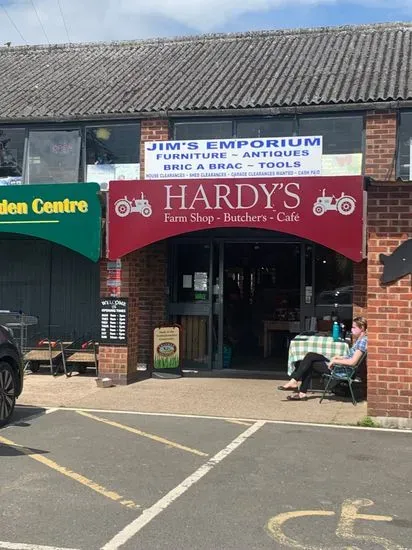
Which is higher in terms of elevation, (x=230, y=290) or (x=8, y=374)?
(x=230, y=290)

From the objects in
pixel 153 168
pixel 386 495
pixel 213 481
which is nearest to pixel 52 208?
pixel 153 168

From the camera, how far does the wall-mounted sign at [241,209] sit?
29.0ft

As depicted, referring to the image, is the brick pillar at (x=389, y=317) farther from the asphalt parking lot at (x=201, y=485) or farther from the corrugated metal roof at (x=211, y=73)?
the corrugated metal roof at (x=211, y=73)

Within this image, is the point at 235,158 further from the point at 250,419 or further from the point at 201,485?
the point at 201,485

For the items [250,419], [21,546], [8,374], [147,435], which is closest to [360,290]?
[250,419]

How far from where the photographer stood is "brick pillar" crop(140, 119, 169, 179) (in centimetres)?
1112

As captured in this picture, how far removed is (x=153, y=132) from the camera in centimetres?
1117

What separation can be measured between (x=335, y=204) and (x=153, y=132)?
390 cm

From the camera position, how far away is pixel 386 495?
496 cm

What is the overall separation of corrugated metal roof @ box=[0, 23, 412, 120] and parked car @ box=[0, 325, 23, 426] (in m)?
5.48

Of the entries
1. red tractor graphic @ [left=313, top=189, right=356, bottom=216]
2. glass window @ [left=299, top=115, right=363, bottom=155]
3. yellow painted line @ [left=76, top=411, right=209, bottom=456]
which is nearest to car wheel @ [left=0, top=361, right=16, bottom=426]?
yellow painted line @ [left=76, top=411, right=209, bottom=456]

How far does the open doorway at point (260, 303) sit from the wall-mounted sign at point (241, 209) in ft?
7.72

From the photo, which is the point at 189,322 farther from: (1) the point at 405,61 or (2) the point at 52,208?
(1) the point at 405,61

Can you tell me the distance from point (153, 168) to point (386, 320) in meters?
4.55
